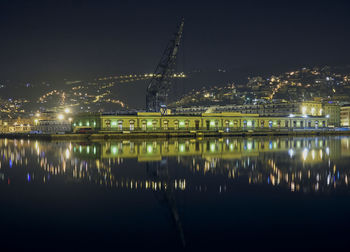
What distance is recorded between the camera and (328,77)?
155625mm

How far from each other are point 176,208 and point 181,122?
38.7 metres

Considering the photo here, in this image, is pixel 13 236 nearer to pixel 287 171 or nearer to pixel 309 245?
pixel 309 245

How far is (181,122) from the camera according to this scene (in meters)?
47.4

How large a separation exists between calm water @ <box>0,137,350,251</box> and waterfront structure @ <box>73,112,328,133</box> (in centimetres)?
2802

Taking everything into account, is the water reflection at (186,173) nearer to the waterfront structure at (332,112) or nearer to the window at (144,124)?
the window at (144,124)

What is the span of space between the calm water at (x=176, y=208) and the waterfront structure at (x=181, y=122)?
91.9ft

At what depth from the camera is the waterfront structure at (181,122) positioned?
A: 43156 millimetres

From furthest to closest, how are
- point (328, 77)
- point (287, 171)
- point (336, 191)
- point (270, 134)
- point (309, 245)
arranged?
1. point (328, 77)
2. point (270, 134)
3. point (287, 171)
4. point (336, 191)
5. point (309, 245)

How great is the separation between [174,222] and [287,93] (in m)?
135

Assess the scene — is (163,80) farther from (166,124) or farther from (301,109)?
(301,109)

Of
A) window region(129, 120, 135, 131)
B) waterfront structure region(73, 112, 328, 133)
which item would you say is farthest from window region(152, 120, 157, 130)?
window region(129, 120, 135, 131)

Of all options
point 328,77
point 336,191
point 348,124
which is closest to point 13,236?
point 336,191

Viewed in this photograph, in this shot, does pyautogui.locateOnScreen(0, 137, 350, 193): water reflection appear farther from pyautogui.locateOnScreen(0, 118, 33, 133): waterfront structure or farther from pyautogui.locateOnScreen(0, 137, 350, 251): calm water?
pyautogui.locateOnScreen(0, 118, 33, 133): waterfront structure

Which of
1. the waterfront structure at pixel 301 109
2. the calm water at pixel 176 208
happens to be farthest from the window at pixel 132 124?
the waterfront structure at pixel 301 109
